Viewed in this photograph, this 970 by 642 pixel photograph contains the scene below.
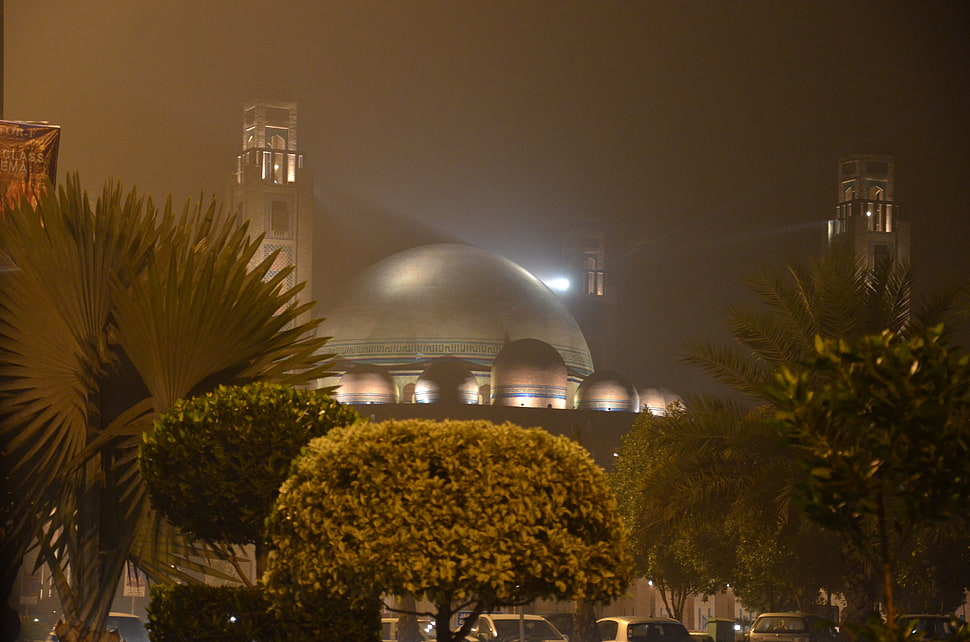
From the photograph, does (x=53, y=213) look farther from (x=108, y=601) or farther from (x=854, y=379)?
(x=854, y=379)

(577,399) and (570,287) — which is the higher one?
(570,287)

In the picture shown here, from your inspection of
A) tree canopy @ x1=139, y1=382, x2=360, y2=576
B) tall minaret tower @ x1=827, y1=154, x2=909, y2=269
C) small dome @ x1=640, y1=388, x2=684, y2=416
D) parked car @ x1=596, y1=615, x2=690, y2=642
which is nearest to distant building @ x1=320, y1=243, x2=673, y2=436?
small dome @ x1=640, y1=388, x2=684, y2=416

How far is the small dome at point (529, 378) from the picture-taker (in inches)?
1614

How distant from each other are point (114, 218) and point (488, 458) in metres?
3.78

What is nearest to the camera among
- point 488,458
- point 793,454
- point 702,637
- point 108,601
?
point 488,458

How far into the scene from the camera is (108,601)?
26.8ft

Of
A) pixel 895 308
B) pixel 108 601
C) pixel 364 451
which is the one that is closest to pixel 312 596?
pixel 364 451

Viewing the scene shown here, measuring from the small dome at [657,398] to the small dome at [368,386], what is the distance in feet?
26.6

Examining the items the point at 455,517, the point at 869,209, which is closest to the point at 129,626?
the point at 455,517

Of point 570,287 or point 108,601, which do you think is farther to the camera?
point 570,287

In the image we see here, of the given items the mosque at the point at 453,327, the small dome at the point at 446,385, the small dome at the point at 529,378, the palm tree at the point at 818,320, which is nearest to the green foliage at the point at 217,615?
the palm tree at the point at 818,320

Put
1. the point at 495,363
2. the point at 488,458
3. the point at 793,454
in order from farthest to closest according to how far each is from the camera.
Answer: the point at 495,363
the point at 793,454
the point at 488,458

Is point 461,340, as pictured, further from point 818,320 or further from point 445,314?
point 818,320

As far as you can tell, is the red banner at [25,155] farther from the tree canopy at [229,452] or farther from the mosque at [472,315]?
the mosque at [472,315]
